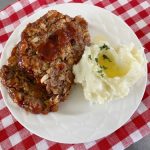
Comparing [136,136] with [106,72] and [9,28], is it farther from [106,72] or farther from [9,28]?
[9,28]

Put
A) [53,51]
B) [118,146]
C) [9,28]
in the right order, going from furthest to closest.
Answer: [9,28]
[118,146]
[53,51]

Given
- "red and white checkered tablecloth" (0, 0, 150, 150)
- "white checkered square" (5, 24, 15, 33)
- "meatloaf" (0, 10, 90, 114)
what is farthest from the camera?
"white checkered square" (5, 24, 15, 33)

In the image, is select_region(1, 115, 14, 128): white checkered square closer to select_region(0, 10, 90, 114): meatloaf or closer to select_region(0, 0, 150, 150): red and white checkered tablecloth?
select_region(0, 0, 150, 150): red and white checkered tablecloth

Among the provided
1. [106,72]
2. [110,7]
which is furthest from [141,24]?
[106,72]

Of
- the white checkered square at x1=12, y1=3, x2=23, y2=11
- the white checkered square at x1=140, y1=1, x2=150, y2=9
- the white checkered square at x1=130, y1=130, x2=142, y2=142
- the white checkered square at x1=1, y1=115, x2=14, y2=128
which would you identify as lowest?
the white checkered square at x1=130, y1=130, x2=142, y2=142

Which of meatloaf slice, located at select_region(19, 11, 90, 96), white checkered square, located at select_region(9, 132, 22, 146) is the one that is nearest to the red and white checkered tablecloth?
white checkered square, located at select_region(9, 132, 22, 146)

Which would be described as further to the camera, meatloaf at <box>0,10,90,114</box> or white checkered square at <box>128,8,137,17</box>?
white checkered square at <box>128,8,137,17</box>

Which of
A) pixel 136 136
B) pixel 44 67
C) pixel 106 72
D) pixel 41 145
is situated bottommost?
pixel 136 136
